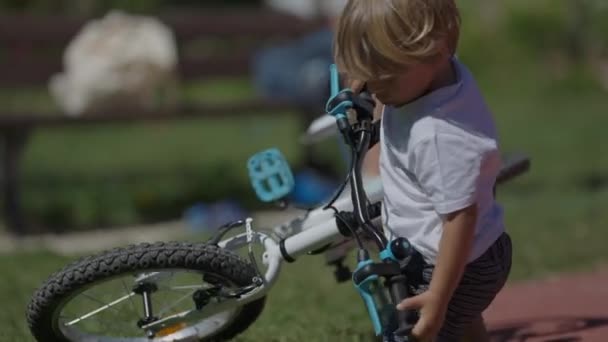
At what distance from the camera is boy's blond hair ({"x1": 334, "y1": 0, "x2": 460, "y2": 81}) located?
8.89ft

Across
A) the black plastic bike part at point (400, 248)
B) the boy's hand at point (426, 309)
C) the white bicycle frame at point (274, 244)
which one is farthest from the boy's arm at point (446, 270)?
the white bicycle frame at point (274, 244)

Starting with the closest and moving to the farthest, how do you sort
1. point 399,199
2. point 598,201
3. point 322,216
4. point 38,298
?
1. point 399,199
2. point 38,298
3. point 322,216
4. point 598,201

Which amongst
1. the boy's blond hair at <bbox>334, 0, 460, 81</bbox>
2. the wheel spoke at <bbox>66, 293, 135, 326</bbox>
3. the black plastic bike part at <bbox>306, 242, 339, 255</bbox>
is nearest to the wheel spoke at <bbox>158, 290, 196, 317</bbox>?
the wheel spoke at <bbox>66, 293, 135, 326</bbox>

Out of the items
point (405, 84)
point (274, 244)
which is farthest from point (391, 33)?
point (274, 244)

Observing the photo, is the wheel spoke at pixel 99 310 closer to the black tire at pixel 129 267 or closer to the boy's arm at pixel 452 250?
the black tire at pixel 129 267

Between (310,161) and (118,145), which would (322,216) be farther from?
(118,145)

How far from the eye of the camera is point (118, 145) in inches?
437

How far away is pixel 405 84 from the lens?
9.26ft

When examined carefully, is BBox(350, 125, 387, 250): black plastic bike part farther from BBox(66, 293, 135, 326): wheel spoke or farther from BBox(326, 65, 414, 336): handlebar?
BBox(66, 293, 135, 326): wheel spoke

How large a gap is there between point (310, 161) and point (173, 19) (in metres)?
1.73

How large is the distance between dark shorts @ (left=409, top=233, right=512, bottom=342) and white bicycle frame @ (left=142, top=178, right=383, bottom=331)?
360 millimetres

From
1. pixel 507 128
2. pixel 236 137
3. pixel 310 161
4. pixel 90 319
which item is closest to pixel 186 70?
pixel 310 161

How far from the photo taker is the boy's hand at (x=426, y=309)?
2738mm

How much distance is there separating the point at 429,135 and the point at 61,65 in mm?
6560
